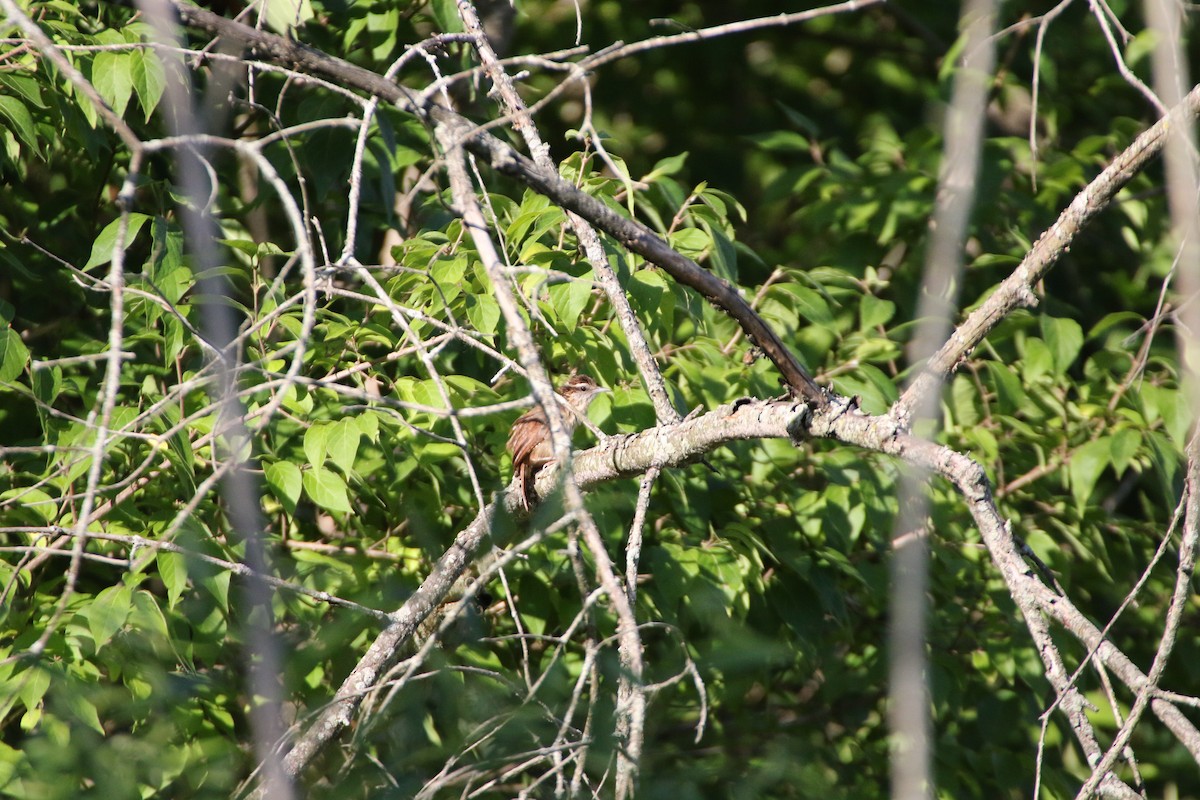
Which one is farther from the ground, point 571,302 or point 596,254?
point 596,254

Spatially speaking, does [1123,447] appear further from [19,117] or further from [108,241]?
[19,117]

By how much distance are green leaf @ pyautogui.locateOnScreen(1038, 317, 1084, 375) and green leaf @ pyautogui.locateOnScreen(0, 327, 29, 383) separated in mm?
3073

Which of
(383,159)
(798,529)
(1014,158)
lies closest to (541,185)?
(383,159)

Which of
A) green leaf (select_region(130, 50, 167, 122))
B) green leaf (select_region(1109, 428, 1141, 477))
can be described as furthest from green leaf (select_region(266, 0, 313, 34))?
green leaf (select_region(1109, 428, 1141, 477))

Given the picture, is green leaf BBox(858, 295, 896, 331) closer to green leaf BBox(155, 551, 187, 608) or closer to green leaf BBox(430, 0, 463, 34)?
green leaf BBox(430, 0, 463, 34)

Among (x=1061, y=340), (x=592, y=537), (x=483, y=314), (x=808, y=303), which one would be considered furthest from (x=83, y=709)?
(x=1061, y=340)

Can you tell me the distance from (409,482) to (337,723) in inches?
41.0

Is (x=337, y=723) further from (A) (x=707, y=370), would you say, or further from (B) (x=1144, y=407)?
(B) (x=1144, y=407)

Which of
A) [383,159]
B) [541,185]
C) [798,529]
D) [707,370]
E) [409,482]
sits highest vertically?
[541,185]

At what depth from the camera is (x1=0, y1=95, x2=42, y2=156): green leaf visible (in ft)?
8.84

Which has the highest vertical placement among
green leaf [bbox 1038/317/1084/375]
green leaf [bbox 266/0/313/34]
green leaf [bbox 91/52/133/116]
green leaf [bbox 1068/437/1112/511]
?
green leaf [bbox 266/0/313/34]

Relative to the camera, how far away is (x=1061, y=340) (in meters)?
3.55

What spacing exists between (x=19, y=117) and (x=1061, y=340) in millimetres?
3192

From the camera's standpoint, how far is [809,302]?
11.0ft
